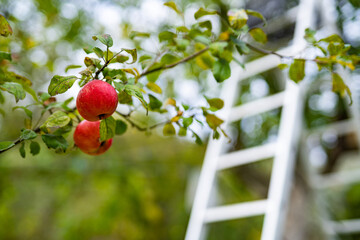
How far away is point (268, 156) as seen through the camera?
4.90 feet

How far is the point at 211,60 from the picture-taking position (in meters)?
0.86

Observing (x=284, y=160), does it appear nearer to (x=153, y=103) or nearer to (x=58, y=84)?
(x=153, y=103)

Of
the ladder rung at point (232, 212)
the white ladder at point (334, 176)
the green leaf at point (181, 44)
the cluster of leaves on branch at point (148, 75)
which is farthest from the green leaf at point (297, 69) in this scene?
the white ladder at point (334, 176)

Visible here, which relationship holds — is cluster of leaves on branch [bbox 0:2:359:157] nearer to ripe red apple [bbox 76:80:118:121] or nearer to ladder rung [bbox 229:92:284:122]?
ripe red apple [bbox 76:80:118:121]

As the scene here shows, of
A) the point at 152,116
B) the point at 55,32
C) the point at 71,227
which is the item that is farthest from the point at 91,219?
the point at 55,32

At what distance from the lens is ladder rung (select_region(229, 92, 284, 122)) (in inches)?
65.6

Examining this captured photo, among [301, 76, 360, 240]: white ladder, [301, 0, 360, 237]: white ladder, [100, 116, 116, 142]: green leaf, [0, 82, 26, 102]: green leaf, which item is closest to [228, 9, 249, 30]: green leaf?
[100, 116, 116, 142]: green leaf

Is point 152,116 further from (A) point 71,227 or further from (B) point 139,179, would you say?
(A) point 71,227

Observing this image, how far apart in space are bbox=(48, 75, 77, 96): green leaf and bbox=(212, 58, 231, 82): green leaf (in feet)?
0.92

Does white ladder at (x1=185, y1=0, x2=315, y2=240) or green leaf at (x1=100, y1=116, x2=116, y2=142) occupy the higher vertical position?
white ladder at (x1=185, y1=0, x2=315, y2=240)

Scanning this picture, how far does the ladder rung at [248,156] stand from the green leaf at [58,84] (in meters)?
1.07

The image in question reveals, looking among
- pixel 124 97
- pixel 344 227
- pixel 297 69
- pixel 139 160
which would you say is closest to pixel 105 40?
pixel 124 97

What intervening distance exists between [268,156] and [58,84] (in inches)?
43.9

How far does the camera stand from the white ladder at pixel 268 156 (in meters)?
1.29
